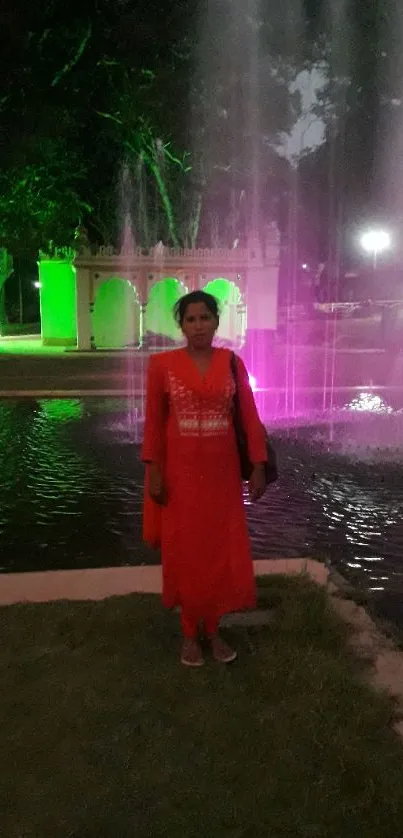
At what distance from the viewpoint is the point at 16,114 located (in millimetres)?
19422

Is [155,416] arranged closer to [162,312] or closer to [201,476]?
[201,476]

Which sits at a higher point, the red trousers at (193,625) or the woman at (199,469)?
the woman at (199,469)

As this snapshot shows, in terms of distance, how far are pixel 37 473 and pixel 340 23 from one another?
845 inches

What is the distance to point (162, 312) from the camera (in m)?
25.5

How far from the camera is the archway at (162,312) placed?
2483 cm

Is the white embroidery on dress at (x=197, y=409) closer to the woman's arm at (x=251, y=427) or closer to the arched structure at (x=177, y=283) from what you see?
the woman's arm at (x=251, y=427)

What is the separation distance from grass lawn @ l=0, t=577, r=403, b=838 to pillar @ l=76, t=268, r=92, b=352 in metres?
20.4

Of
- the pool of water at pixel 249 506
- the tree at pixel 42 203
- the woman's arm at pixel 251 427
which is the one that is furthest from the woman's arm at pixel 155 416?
the tree at pixel 42 203

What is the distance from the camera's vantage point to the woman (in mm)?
3461

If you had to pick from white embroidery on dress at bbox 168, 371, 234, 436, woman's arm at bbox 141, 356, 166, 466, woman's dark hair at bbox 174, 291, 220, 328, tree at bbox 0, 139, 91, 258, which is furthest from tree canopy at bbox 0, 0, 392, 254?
white embroidery on dress at bbox 168, 371, 234, 436

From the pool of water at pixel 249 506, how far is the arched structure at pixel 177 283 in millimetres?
13049

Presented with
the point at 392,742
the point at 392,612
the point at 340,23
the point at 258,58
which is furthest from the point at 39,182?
the point at 392,742

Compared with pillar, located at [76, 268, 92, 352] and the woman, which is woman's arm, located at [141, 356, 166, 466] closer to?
the woman

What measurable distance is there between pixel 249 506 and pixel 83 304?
17.8 metres
